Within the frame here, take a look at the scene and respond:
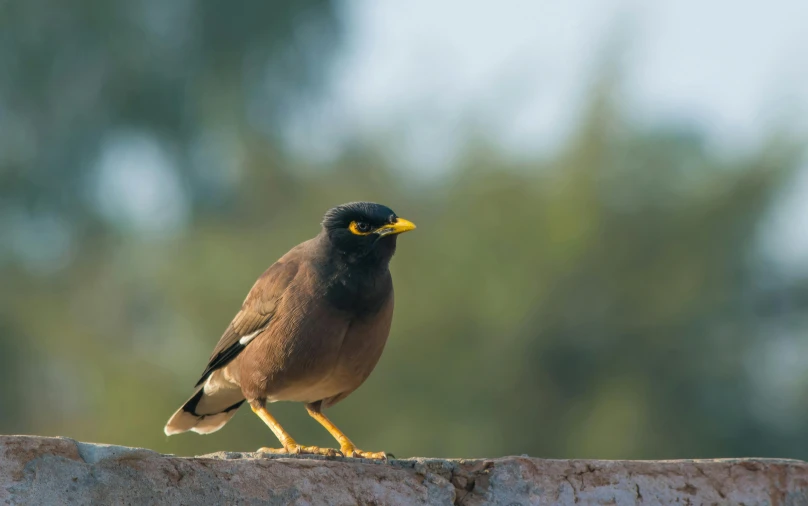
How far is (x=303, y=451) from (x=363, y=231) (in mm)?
993

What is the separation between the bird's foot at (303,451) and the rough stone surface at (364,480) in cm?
25

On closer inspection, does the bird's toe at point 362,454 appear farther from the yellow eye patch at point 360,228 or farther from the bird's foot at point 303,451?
the yellow eye patch at point 360,228

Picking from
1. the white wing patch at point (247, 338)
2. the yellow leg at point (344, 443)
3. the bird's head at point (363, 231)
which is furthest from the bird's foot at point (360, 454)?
the bird's head at point (363, 231)

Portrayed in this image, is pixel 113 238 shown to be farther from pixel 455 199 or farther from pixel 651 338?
pixel 651 338

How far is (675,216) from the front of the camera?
808 inches

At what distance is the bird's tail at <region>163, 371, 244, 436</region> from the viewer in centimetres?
502

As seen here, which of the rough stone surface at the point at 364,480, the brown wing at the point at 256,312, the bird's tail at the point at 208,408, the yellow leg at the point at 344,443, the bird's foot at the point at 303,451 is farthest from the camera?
the bird's tail at the point at 208,408

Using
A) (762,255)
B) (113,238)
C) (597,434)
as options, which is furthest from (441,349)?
(113,238)

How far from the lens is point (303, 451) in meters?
4.03

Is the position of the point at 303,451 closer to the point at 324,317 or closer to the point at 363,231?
the point at 324,317

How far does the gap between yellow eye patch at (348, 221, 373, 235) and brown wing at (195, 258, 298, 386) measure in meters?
0.33

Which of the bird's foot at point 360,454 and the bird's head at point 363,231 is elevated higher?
the bird's head at point 363,231

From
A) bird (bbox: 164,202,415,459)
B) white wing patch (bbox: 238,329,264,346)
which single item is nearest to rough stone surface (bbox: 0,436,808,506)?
bird (bbox: 164,202,415,459)

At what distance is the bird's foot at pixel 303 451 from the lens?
11.9ft
